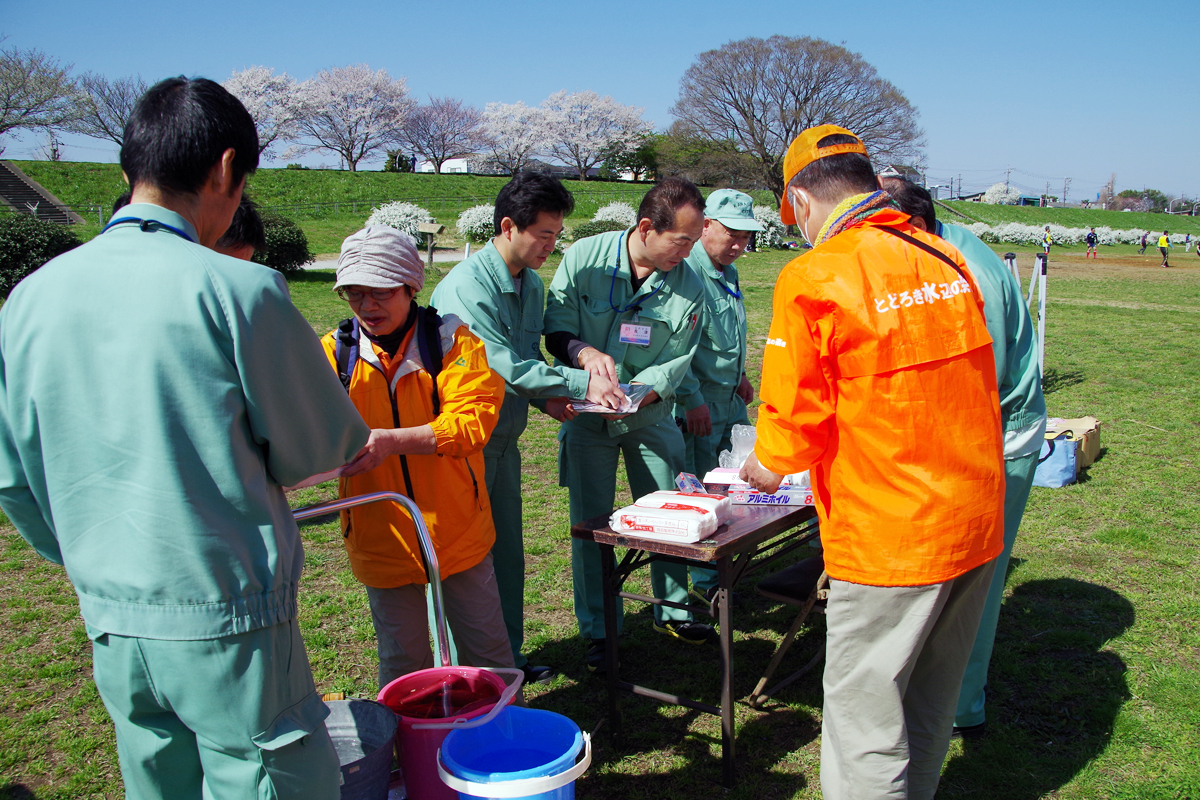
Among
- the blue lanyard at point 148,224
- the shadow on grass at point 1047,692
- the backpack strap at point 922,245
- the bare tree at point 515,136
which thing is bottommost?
the shadow on grass at point 1047,692

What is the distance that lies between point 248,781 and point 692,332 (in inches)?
115

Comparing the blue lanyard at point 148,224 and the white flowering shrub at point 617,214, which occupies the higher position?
the white flowering shrub at point 617,214

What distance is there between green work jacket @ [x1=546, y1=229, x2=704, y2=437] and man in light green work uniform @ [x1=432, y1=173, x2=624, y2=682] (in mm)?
250

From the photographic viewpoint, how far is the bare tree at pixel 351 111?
5625cm

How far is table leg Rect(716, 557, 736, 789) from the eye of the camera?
9.73 ft

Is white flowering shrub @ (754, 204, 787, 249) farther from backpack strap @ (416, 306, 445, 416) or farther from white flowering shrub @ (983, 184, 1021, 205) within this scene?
white flowering shrub @ (983, 184, 1021, 205)

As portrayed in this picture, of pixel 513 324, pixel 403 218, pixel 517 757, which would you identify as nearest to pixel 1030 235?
pixel 403 218

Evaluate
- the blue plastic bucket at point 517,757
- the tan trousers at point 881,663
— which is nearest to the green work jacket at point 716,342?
the tan trousers at point 881,663

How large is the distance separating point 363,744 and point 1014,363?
2585mm

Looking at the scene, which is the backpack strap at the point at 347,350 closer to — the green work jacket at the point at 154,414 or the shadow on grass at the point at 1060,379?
the green work jacket at the point at 154,414

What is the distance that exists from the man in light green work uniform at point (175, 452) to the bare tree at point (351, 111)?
60.1 metres

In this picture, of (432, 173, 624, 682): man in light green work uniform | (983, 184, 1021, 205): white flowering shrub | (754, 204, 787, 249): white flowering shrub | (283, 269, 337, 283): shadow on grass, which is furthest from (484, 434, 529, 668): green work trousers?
(983, 184, 1021, 205): white flowering shrub

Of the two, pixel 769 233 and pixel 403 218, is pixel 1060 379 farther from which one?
pixel 769 233

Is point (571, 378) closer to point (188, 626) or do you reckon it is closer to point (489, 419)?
point (489, 419)
